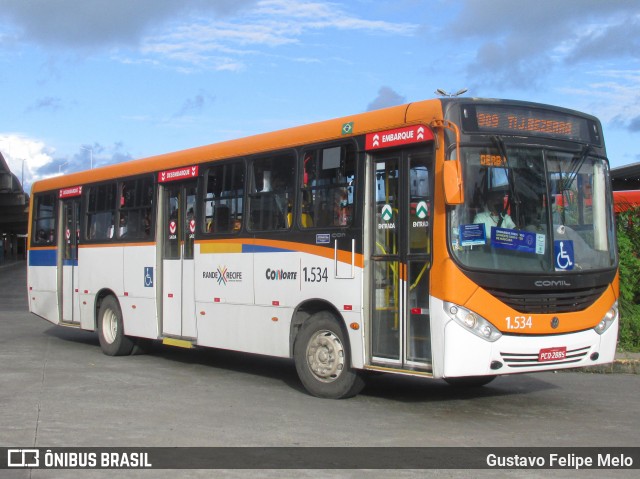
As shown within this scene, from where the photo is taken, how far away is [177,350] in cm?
1636

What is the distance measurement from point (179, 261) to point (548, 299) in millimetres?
6334

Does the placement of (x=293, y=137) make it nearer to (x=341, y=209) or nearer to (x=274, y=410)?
(x=341, y=209)

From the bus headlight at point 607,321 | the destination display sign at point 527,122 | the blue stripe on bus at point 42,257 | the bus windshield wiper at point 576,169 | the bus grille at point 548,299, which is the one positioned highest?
the destination display sign at point 527,122

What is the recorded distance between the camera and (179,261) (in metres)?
13.4

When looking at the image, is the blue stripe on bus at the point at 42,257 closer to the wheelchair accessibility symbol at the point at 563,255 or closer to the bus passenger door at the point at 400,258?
the bus passenger door at the point at 400,258

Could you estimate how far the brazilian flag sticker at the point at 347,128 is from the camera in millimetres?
10250

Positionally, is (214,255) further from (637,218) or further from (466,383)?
(637,218)

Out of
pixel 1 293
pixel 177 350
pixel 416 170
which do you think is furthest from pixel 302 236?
pixel 1 293

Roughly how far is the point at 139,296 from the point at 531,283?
7545mm

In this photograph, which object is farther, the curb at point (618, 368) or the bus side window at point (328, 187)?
the curb at point (618, 368)

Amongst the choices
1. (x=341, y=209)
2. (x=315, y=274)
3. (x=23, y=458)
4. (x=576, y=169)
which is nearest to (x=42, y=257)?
(x=315, y=274)

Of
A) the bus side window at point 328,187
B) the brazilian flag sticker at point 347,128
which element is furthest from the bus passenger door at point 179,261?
the brazilian flag sticker at point 347,128

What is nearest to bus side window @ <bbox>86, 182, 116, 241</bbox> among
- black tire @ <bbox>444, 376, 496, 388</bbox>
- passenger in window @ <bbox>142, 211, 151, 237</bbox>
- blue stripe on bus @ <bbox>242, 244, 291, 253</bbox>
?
passenger in window @ <bbox>142, 211, 151, 237</bbox>

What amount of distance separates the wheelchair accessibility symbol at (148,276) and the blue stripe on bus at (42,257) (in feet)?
12.5
